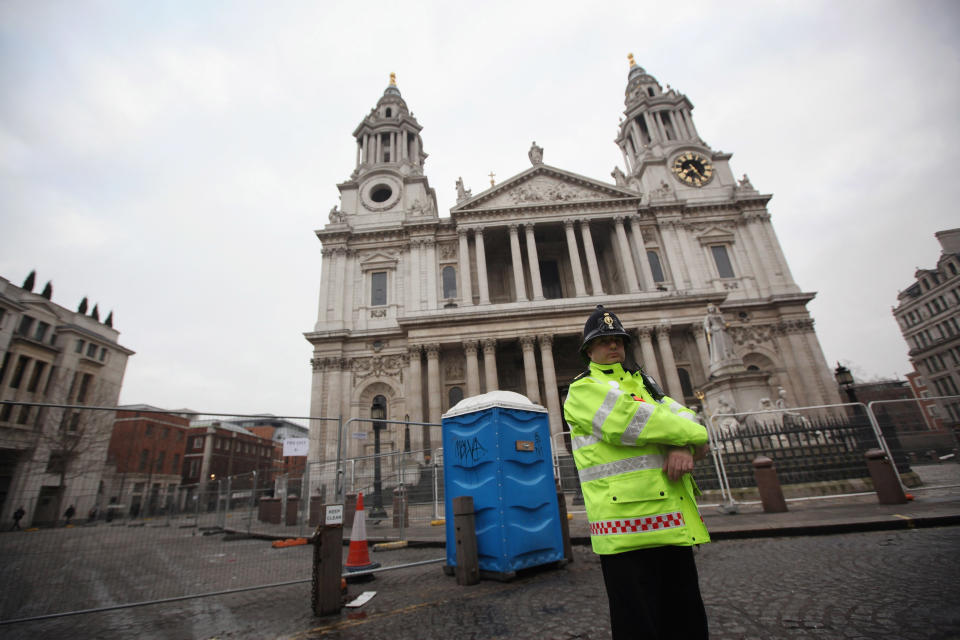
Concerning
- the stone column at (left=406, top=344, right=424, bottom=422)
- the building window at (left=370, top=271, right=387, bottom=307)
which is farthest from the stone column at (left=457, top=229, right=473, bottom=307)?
the building window at (left=370, top=271, right=387, bottom=307)

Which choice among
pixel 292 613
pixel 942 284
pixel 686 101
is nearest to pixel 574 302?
pixel 292 613

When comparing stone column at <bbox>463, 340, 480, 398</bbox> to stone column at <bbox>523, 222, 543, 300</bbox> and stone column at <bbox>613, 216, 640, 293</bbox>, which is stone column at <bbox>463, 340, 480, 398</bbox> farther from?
stone column at <bbox>613, 216, 640, 293</bbox>

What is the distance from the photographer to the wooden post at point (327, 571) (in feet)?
14.3

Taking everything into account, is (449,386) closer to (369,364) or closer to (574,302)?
(369,364)

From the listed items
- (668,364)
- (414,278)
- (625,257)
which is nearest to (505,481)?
(668,364)

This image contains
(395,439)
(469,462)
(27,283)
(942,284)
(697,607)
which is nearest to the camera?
(697,607)

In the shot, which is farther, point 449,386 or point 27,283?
point 27,283

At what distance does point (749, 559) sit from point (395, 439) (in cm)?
2160

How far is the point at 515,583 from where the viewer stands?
503 cm

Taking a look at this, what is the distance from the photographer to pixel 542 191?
30.7 meters

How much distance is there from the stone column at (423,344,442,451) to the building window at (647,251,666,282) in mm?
15951

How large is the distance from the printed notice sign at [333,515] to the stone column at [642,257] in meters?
25.8

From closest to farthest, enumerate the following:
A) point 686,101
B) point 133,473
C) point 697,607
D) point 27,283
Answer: point 697,607 < point 133,473 < point 27,283 < point 686,101

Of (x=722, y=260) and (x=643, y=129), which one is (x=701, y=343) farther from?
(x=643, y=129)
